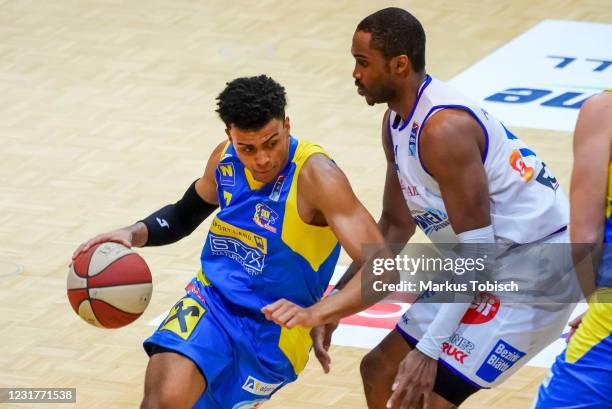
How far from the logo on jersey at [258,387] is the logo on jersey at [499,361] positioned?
831 millimetres

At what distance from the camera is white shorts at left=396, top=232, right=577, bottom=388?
5051 mm

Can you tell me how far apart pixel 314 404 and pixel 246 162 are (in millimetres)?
1658

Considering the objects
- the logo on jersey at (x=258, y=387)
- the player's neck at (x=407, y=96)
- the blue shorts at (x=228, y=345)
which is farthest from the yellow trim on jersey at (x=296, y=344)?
the player's neck at (x=407, y=96)

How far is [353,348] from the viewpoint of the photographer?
6.80m

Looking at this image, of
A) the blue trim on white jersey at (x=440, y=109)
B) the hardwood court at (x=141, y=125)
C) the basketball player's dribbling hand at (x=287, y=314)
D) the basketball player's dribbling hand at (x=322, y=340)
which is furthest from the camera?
the hardwood court at (x=141, y=125)

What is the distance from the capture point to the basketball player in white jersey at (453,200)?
15.8 ft

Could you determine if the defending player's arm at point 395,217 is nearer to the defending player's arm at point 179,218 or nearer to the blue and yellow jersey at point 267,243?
the blue and yellow jersey at point 267,243

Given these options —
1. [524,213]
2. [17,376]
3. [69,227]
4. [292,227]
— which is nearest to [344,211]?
[292,227]

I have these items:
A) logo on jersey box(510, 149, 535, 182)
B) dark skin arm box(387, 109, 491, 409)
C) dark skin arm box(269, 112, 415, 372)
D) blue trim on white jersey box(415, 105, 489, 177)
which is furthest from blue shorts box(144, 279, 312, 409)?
logo on jersey box(510, 149, 535, 182)

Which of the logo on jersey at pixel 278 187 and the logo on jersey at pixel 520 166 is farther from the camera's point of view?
the logo on jersey at pixel 278 187

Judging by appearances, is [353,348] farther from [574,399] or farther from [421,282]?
[574,399]

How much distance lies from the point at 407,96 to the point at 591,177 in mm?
1053

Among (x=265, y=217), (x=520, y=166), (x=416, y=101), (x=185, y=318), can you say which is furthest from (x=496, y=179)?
(x=185, y=318)

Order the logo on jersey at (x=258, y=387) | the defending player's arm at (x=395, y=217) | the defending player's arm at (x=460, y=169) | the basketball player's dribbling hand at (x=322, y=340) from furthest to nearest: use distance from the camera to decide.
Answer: the defending player's arm at (x=395, y=217), the basketball player's dribbling hand at (x=322, y=340), the logo on jersey at (x=258, y=387), the defending player's arm at (x=460, y=169)
